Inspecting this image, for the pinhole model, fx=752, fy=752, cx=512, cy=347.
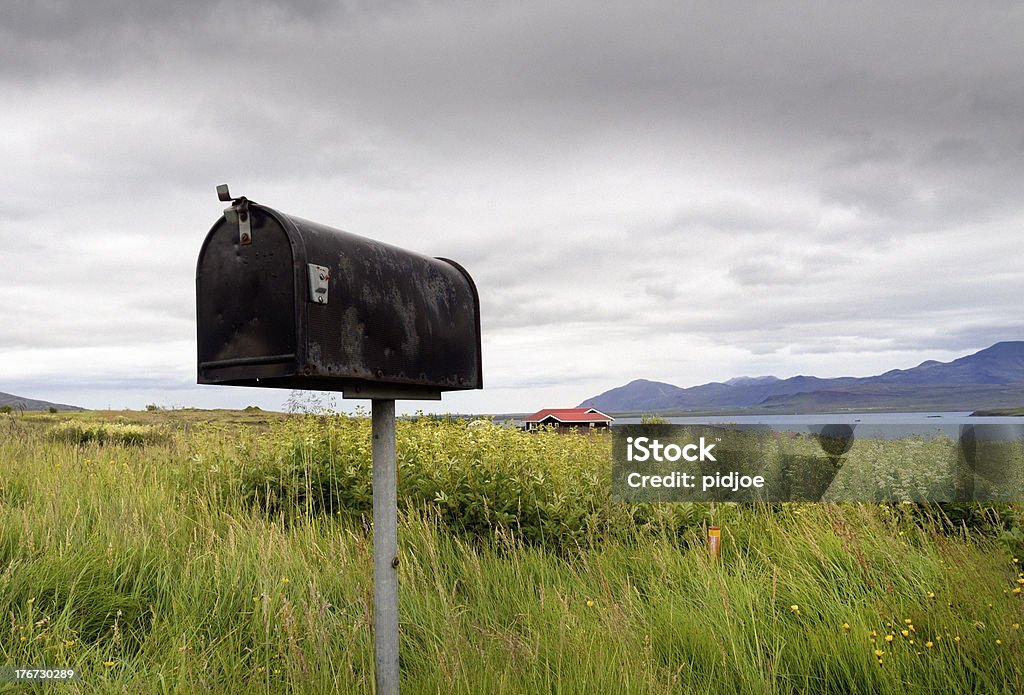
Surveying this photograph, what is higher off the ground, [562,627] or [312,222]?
[312,222]

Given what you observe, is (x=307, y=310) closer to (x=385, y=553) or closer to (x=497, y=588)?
(x=385, y=553)

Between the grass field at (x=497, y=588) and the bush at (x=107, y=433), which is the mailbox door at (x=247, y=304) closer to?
the grass field at (x=497, y=588)

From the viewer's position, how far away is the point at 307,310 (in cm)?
226

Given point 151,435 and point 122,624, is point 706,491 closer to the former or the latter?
point 122,624

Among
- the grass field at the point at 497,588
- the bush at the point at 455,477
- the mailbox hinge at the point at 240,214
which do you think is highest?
the mailbox hinge at the point at 240,214

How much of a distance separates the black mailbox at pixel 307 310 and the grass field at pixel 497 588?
90 cm

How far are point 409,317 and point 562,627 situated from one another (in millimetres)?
1364

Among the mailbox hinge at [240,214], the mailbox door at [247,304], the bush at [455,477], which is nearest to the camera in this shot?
the mailbox door at [247,304]

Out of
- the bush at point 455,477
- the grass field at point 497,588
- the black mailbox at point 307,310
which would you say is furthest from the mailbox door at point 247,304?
the bush at point 455,477

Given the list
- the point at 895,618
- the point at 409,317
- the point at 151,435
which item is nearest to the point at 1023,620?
the point at 895,618

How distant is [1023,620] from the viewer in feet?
11.0

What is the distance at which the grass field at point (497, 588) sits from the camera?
3043 mm

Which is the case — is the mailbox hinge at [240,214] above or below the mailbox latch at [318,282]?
above

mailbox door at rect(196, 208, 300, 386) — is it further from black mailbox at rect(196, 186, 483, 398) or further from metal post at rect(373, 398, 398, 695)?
metal post at rect(373, 398, 398, 695)
